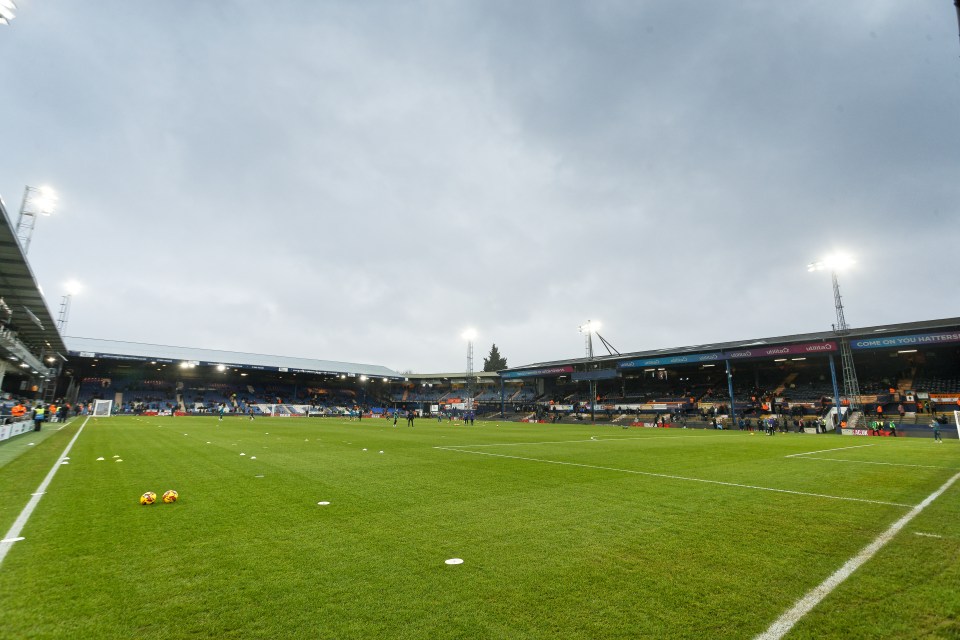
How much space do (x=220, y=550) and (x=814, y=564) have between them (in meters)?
6.49

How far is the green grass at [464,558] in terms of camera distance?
3.33 metres

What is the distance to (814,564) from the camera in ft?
15.0

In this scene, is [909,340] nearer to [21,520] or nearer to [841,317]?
[841,317]

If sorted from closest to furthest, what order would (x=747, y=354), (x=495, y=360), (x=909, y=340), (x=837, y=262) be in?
1. (x=837, y=262)
2. (x=909, y=340)
3. (x=747, y=354)
4. (x=495, y=360)

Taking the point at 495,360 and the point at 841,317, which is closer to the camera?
the point at 841,317

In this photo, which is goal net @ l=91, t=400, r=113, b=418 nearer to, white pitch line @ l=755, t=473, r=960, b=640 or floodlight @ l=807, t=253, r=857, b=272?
white pitch line @ l=755, t=473, r=960, b=640

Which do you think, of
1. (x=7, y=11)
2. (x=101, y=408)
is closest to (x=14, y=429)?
(x=7, y=11)

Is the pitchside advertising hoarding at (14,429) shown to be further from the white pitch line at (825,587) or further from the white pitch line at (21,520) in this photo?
the white pitch line at (825,587)

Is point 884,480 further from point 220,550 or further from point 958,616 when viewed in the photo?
point 220,550

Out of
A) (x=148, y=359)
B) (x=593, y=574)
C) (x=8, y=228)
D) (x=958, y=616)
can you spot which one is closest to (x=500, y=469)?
(x=593, y=574)

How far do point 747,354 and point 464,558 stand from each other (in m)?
49.6

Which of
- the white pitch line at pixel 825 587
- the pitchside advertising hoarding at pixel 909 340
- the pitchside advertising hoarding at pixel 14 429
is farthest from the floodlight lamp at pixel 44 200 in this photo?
the pitchside advertising hoarding at pixel 909 340

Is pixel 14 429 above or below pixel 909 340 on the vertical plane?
below

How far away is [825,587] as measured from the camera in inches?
A: 158
